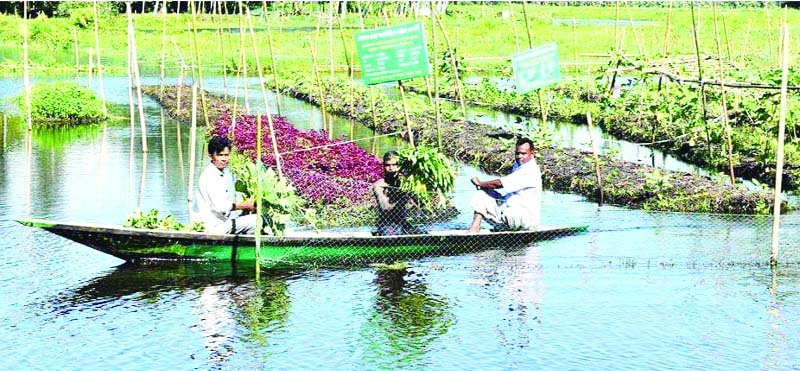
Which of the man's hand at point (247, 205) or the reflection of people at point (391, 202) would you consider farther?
the reflection of people at point (391, 202)

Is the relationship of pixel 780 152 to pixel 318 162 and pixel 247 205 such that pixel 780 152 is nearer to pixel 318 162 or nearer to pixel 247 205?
pixel 247 205

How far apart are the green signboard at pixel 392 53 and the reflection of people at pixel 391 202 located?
1.64 m

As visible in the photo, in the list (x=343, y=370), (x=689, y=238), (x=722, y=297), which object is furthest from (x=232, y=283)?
(x=689, y=238)

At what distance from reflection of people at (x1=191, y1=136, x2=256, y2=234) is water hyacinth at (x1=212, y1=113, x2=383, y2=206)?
113 inches

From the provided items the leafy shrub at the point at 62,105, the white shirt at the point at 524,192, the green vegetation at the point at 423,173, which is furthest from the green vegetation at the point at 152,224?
the leafy shrub at the point at 62,105

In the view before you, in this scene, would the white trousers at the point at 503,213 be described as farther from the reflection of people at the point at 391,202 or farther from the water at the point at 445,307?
the reflection of people at the point at 391,202

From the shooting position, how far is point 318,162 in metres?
17.8

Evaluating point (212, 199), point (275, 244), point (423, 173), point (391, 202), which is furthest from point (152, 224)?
point (423, 173)

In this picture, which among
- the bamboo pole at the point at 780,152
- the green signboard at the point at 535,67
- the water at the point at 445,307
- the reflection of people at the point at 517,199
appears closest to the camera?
the water at the point at 445,307

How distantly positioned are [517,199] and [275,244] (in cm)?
310

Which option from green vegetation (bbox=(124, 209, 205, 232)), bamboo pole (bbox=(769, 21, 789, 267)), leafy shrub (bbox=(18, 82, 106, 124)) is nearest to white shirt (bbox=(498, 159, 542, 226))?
bamboo pole (bbox=(769, 21, 789, 267))

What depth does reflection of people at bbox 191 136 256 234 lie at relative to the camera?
11.9 meters

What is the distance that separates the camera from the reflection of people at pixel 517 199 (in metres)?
13.3

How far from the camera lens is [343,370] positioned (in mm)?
9008
